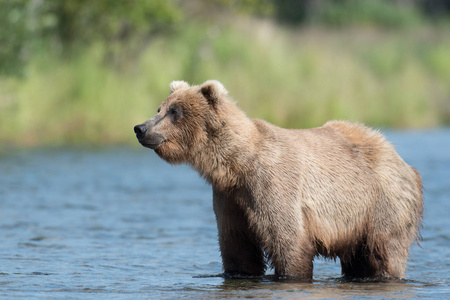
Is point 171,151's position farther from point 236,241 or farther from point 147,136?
point 236,241

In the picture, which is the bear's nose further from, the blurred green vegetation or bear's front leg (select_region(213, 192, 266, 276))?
the blurred green vegetation

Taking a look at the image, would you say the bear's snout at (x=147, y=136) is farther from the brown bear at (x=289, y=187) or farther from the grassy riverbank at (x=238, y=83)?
the grassy riverbank at (x=238, y=83)

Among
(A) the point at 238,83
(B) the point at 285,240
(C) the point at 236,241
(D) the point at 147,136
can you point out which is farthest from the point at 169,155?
(A) the point at 238,83

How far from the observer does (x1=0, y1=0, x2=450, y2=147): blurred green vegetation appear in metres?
19.0

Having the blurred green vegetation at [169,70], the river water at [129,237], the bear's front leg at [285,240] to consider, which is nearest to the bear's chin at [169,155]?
the bear's front leg at [285,240]

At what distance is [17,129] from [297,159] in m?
12.7

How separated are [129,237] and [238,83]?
11927 mm

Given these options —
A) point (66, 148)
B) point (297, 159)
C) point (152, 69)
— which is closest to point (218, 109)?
point (297, 159)

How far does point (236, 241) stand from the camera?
7215mm

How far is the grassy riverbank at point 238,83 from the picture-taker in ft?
63.4

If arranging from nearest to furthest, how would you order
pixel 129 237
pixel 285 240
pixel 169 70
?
pixel 285 240
pixel 129 237
pixel 169 70

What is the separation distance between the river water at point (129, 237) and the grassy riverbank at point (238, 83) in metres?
1.62

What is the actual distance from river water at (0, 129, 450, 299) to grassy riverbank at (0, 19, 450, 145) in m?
1.62

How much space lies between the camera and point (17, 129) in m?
18.8
